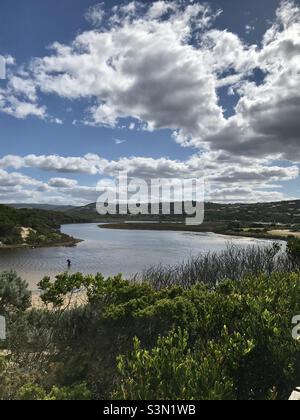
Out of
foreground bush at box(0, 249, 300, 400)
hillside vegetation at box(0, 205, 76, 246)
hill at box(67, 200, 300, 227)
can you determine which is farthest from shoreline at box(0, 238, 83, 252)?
hill at box(67, 200, 300, 227)

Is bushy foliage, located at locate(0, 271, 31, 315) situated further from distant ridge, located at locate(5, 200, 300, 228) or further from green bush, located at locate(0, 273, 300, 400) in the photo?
distant ridge, located at locate(5, 200, 300, 228)

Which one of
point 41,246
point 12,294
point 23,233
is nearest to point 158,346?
point 12,294

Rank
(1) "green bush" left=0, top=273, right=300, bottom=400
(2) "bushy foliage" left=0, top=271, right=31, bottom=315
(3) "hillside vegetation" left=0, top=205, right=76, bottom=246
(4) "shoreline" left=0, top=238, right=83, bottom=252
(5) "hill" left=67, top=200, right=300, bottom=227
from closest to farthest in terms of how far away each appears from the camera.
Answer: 1. (1) "green bush" left=0, top=273, right=300, bottom=400
2. (2) "bushy foliage" left=0, top=271, right=31, bottom=315
3. (4) "shoreline" left=0, top=238, right=83, bottom=252
4. (3) "hillside vegetation" left=0, top=205, right=76, bottom=246
5. (5) "hill" left=67, top=200, right=300, bottom=227

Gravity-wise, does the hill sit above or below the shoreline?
above

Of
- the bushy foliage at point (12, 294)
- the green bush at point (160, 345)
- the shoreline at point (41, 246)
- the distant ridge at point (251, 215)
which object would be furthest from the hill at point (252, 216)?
the green bush at point (160, 345)

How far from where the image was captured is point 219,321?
26.5ft

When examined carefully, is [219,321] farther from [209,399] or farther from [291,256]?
[291,256]

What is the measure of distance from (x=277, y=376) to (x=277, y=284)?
471cm

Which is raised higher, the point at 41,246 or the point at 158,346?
the point at 158,346

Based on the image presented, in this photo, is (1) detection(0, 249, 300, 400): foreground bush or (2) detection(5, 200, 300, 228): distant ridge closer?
(1) detection(0, 249, 300, 400): foreground bush

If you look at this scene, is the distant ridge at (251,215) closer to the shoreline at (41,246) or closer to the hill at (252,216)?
the hill at (252,216)

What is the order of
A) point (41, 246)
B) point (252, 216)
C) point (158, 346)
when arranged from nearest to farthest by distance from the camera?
point (158, 346) < point (41, 246) < point (252, 216)

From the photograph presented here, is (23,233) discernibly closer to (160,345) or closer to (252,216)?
(160,345)
